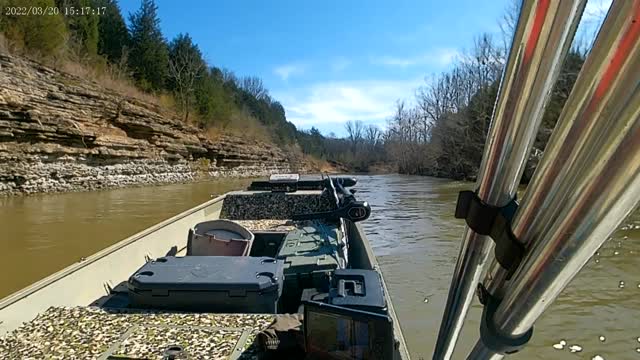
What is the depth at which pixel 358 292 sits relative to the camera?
1.82 meters

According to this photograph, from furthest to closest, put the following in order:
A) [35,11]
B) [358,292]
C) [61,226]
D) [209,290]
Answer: [35,11]
[61,226]
[209,290]
[358,292]

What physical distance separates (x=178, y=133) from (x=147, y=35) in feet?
34.1

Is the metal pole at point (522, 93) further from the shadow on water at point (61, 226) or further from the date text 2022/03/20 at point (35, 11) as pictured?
the date text 2022/03/20 at point (35, 11)

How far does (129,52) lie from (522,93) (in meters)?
34.6

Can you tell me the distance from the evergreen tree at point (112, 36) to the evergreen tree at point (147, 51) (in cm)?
85

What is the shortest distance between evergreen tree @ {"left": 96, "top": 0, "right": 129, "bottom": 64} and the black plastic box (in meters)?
32.2

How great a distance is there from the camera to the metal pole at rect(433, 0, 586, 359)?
0.59 meters

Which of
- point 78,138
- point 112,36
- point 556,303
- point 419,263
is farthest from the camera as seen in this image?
point 112,36

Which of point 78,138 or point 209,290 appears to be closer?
point 209,290

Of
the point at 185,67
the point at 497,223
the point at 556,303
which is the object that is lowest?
the point at 556,303

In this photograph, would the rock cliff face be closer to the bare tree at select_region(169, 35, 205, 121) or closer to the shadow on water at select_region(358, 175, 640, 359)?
the bare tree at select_region(169, 35, 205, 121)

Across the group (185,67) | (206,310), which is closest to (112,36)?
(185,67)

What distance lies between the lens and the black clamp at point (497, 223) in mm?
676

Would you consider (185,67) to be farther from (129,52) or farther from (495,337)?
(495,337)
